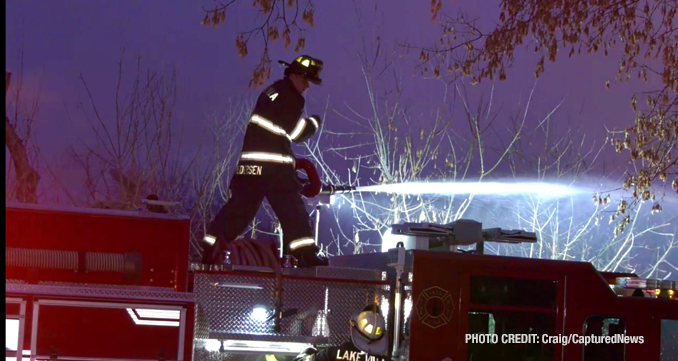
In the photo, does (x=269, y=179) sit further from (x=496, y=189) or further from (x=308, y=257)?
(x=496, y=189)

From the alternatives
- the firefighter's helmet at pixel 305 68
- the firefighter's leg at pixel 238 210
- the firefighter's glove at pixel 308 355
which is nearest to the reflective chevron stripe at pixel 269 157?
the firefighter's leg at pixel 238 210

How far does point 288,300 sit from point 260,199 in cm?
108

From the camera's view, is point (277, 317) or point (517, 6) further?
point (517, 6)

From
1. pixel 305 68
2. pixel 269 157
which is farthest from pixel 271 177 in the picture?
pixel 305 68

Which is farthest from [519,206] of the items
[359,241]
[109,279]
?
[109,279]

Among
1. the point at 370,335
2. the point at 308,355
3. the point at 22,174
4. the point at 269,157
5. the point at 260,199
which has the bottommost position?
the point at 308,355

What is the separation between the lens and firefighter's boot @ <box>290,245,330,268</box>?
235 inches

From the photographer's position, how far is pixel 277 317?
5402 mm

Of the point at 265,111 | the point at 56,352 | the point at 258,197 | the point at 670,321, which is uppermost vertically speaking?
the point at 265,111

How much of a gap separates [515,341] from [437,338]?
0.49m

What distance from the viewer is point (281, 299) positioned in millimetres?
5465

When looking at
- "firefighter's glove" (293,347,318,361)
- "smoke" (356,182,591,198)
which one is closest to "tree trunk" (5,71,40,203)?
"smoke" (356,182,591,198)

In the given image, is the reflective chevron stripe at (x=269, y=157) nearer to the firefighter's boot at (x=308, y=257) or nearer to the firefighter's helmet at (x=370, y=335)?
the firefighter's boot at (x=308, y=257)

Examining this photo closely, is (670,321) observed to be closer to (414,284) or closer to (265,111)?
(414,284)
